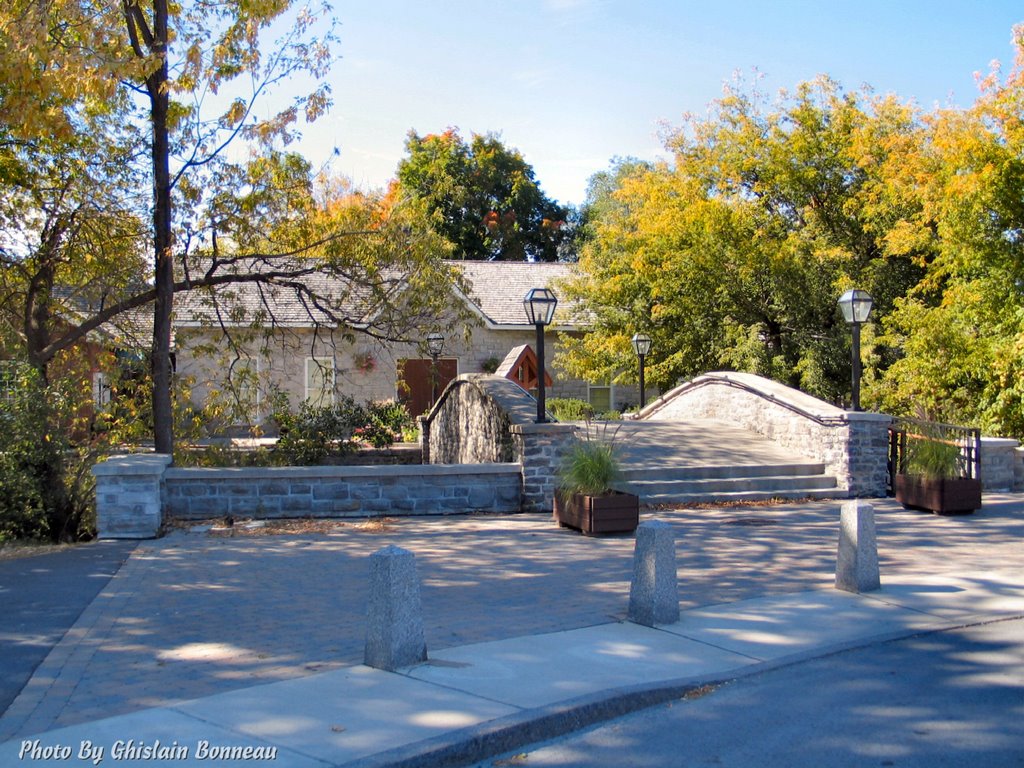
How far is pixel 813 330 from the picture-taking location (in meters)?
22.9

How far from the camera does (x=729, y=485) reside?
14.1 meters

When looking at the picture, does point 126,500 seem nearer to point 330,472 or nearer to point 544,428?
point 330,472

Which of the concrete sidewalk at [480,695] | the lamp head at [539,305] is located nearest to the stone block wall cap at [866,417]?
the lamp head at [539,305]

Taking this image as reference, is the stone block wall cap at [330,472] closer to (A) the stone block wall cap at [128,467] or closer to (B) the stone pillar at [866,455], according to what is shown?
(A) the stone block wall cap at [128,467]

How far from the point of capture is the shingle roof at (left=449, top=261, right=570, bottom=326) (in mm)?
28922

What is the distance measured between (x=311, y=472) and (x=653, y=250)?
1413cm

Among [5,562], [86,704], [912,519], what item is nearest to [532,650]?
[86,704]

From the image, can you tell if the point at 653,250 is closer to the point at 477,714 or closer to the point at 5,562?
the point at 5,562

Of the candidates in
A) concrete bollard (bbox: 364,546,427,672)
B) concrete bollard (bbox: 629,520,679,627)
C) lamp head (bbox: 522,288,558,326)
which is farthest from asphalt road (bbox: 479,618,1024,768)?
lamp head (bbox: 522,288,558,326)

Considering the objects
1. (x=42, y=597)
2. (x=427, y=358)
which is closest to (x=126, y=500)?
(x=42, y=597)

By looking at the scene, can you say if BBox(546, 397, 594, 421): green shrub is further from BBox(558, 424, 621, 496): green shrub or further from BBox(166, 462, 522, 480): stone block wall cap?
BBox(558, 424, 621, 496): green shrub

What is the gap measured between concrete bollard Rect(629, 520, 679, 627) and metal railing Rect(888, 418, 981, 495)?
801 cm

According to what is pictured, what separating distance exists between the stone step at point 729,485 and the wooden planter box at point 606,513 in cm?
238

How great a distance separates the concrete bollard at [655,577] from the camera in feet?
22.4
